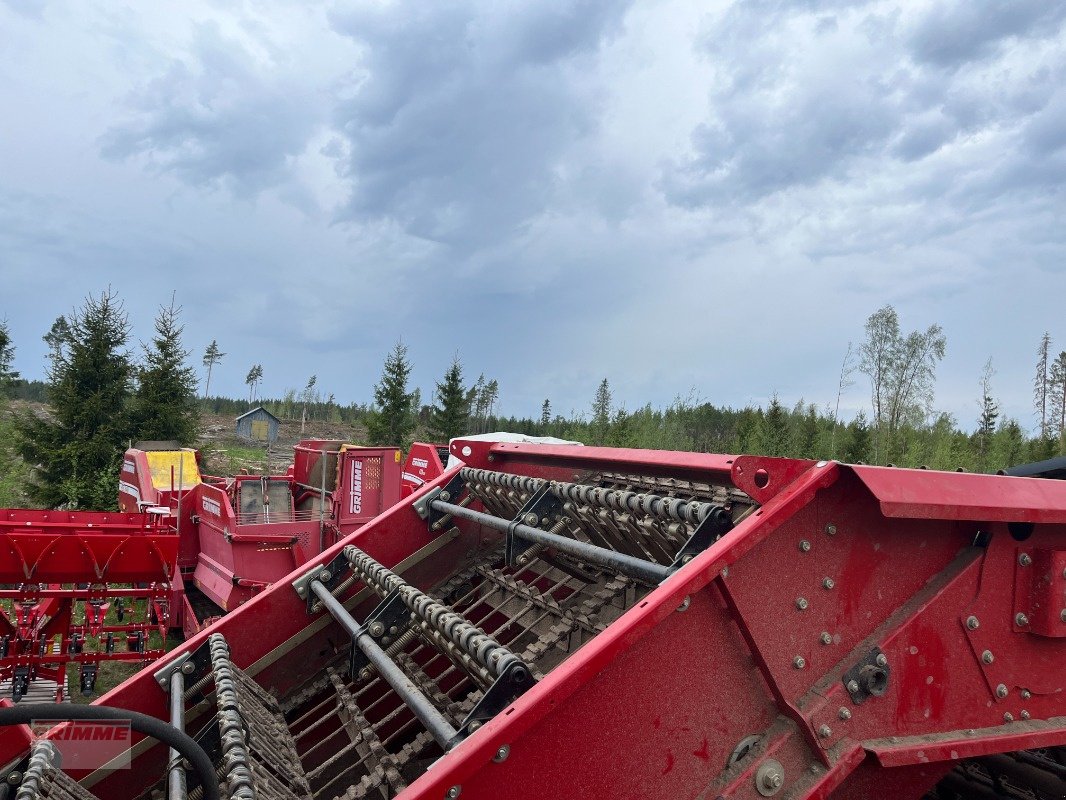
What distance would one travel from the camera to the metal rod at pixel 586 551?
2.58 metres

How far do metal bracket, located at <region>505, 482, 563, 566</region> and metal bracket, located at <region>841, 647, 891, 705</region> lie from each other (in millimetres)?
1428

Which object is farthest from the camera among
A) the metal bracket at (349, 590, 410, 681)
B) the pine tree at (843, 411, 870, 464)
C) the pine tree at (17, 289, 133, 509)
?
the pine tree at (843, 411, 870, 464)

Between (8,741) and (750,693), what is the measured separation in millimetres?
2570

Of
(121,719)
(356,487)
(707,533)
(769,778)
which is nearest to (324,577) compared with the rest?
(121,719)

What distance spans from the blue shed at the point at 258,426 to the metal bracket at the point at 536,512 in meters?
45.7

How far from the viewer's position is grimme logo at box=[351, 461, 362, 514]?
35.7ft

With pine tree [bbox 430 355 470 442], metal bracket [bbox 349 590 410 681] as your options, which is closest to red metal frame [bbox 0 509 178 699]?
metal bracket [bbox 349 590 410 681]

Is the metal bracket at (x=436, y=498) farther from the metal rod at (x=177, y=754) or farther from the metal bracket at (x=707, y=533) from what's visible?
the metal bracket at (x=707, y=533)

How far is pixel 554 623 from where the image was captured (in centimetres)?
329

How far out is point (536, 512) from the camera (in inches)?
136

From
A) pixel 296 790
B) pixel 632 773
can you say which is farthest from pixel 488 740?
pixel 296 790

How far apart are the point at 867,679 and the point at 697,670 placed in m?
0.58

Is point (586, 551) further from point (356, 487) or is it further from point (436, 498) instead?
point (356, 487)

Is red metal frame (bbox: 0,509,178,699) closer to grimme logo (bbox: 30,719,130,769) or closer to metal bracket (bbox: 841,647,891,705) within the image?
grimme logo (bbox: 30,719,130,769)
